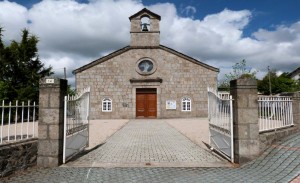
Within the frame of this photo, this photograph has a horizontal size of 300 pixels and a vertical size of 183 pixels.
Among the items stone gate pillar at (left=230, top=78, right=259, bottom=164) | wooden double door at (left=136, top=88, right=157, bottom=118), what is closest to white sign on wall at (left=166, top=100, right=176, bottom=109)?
wooden double door at (left=136, top=88, right=157, bottom=118)

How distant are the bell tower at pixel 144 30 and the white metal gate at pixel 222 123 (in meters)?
16.8

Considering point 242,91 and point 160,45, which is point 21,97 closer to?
point 160,45

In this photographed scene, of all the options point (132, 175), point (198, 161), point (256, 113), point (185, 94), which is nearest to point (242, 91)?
point (256, 113)

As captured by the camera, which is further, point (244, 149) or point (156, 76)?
point (156, 76)

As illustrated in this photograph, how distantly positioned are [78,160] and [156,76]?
707 inches

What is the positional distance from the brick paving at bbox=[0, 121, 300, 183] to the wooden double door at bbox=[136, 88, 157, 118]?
59.1ft

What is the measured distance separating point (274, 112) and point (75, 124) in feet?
18.3

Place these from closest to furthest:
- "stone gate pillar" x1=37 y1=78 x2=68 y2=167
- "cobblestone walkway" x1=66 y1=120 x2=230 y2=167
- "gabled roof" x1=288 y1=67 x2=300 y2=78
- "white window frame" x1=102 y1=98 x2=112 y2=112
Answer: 1. "stone gate pillar" x1=37 y1=78 x2=68 y2=167
2. "cobblestone walkway" x1=66 y1=120 x2=230 y2=167
3. "white window frame" x1=102 y1=98 x2=112 y2=112
4. "gabled roof" x1=288 y1=67 x2=300 y2=78

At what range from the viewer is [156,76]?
2455cm

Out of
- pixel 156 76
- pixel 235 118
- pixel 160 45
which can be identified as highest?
pixel 160 45

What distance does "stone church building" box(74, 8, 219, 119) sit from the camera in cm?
2414

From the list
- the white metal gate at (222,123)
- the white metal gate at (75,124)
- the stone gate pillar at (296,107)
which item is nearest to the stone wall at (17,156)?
the white metal gate at (75,124)

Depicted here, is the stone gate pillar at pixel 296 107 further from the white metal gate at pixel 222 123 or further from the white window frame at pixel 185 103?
the white window frame at pixel 185 103

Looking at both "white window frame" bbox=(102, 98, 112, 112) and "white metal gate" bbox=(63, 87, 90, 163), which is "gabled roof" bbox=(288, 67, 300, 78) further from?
"white metal gate" bbox=(63, 87, 90, 163)
